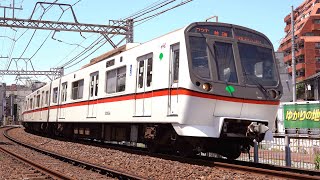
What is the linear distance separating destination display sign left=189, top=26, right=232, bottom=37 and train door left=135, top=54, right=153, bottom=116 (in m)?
1.87

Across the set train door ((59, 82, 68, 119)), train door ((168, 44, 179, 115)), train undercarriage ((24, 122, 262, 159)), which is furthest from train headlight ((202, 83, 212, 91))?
train door ((59, 82, 68, 119))

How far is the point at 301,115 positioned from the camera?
74.9 ft

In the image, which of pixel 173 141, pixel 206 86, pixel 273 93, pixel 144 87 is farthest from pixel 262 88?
pixel 144 87

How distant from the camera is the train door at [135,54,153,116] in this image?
11391mm

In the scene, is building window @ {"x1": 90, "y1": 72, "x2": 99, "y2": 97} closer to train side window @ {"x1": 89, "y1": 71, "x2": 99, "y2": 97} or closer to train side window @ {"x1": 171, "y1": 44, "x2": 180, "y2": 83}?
train side window @ {"x1": 89, "y1": 71, "x2": 99, "y2": 97}

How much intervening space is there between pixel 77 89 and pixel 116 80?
4.78 m

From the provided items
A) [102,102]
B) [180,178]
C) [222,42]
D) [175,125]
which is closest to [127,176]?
[180,178]

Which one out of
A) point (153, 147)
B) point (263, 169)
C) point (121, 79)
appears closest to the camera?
point (263, 169)

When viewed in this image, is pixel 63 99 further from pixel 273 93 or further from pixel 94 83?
pixel 273 93

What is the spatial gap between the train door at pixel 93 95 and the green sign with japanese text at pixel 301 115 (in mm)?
12462

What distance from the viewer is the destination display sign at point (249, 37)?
10.9 m

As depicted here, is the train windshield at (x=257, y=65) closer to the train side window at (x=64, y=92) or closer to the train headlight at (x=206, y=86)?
the train headlight at (x=206, y=86)

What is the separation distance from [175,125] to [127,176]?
7.89 ft

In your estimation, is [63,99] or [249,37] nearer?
[249,37]
